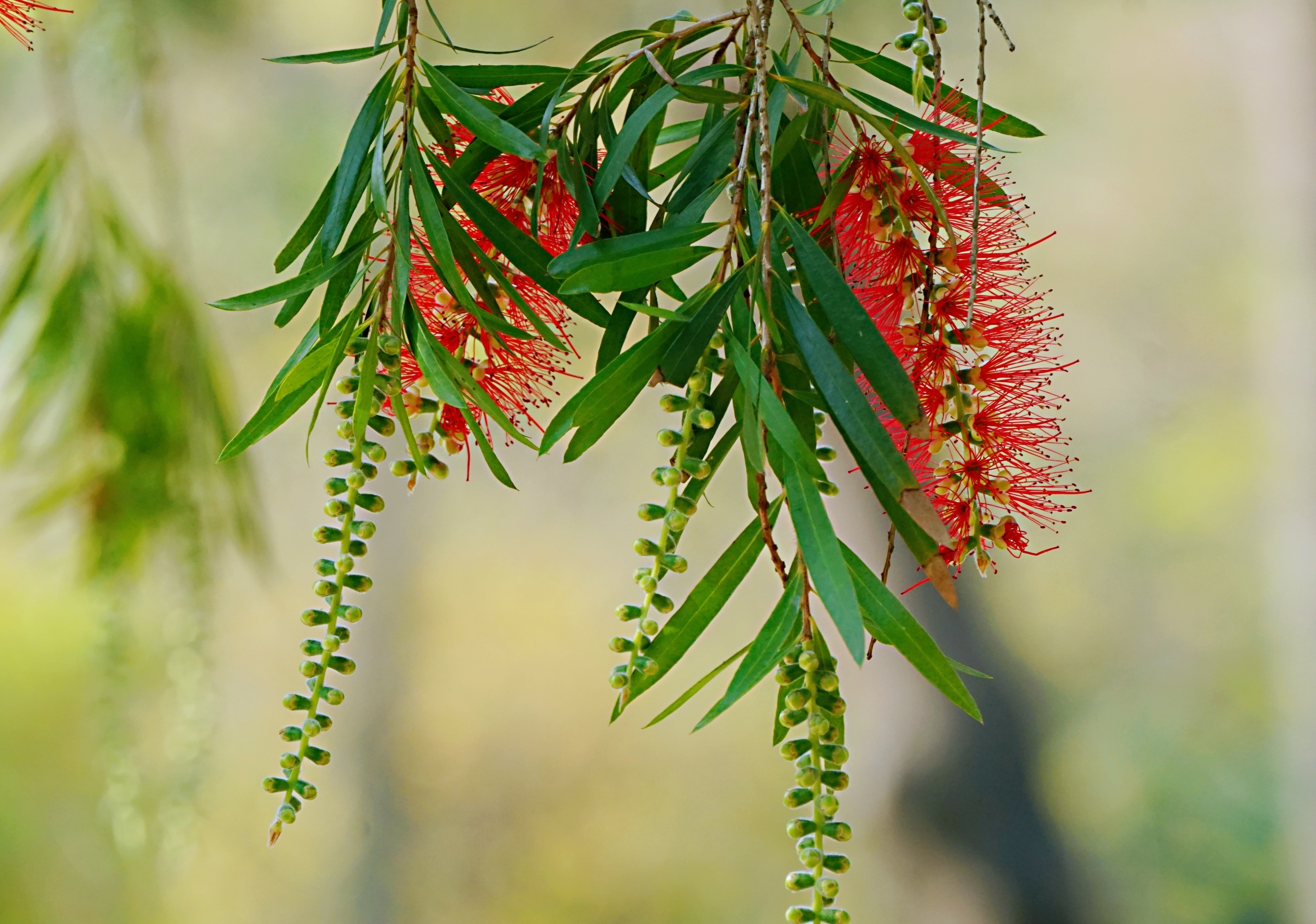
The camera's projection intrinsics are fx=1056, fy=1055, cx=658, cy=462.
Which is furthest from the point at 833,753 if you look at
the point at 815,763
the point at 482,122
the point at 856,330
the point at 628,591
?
the point at 628,591

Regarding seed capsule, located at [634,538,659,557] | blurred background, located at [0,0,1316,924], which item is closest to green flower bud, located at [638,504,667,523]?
seed capsule, located at [634,538,659,557]

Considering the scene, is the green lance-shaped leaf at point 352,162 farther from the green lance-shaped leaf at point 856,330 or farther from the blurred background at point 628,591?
the blurred background at point 628,591

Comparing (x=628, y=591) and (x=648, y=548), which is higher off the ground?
(x=628, y=591)

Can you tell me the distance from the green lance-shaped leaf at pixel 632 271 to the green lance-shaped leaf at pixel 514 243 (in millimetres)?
31

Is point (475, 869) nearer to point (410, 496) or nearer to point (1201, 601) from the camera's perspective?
point (410, 496)

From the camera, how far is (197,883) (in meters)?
2.11

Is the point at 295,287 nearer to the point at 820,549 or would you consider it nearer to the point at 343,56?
the point at 343,56

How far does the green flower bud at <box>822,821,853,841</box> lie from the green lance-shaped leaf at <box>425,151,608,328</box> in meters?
0.17

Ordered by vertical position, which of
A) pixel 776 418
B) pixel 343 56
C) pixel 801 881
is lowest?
pixel 801 881

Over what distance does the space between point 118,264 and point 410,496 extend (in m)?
0.94

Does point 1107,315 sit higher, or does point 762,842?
point 1107,315

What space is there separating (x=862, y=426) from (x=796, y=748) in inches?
3.4

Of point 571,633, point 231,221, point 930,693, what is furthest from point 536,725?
point 231,221

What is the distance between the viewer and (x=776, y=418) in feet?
0.92
